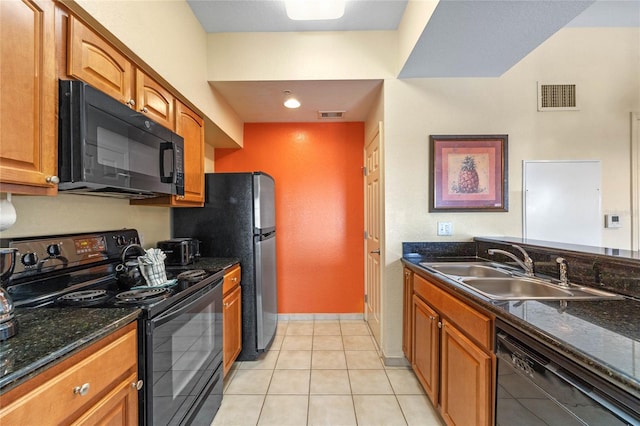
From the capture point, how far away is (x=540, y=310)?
1030 mm

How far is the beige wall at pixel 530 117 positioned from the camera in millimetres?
2254

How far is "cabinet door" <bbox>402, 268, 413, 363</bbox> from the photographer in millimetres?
2092

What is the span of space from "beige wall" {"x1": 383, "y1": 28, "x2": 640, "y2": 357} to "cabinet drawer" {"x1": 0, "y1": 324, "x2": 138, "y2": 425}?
1.98m

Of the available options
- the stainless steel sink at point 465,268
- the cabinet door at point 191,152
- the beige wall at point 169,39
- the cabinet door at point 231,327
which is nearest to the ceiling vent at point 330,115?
the beige wall at point 169,39

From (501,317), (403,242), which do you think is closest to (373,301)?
(403,242)

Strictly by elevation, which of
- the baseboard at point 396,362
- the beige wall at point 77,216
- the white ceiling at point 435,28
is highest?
the white ceiling at point 435,28

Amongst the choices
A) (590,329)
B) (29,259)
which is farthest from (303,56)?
(590,329)

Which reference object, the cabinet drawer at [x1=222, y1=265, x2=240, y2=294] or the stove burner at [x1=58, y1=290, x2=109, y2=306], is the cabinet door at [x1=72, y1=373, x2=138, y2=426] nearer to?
the stove burner at [x1=58, y1=290, x2=109, y2=306]

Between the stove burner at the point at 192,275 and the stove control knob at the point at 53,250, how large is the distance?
550 mm

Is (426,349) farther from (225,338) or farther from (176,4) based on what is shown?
(176,4)

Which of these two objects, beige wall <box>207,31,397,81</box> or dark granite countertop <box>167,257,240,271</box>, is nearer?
dark granite countertop <box>167,257,240,271</box>

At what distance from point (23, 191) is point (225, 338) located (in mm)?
1469

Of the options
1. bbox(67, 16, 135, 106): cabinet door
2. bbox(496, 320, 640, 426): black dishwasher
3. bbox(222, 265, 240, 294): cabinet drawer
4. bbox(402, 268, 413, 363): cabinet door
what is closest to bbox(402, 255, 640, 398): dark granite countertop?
bbox(496, 320, 640, 426): black dishwasher

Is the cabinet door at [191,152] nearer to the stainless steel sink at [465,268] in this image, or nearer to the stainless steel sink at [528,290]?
the stainless steel sink at [465,268]
